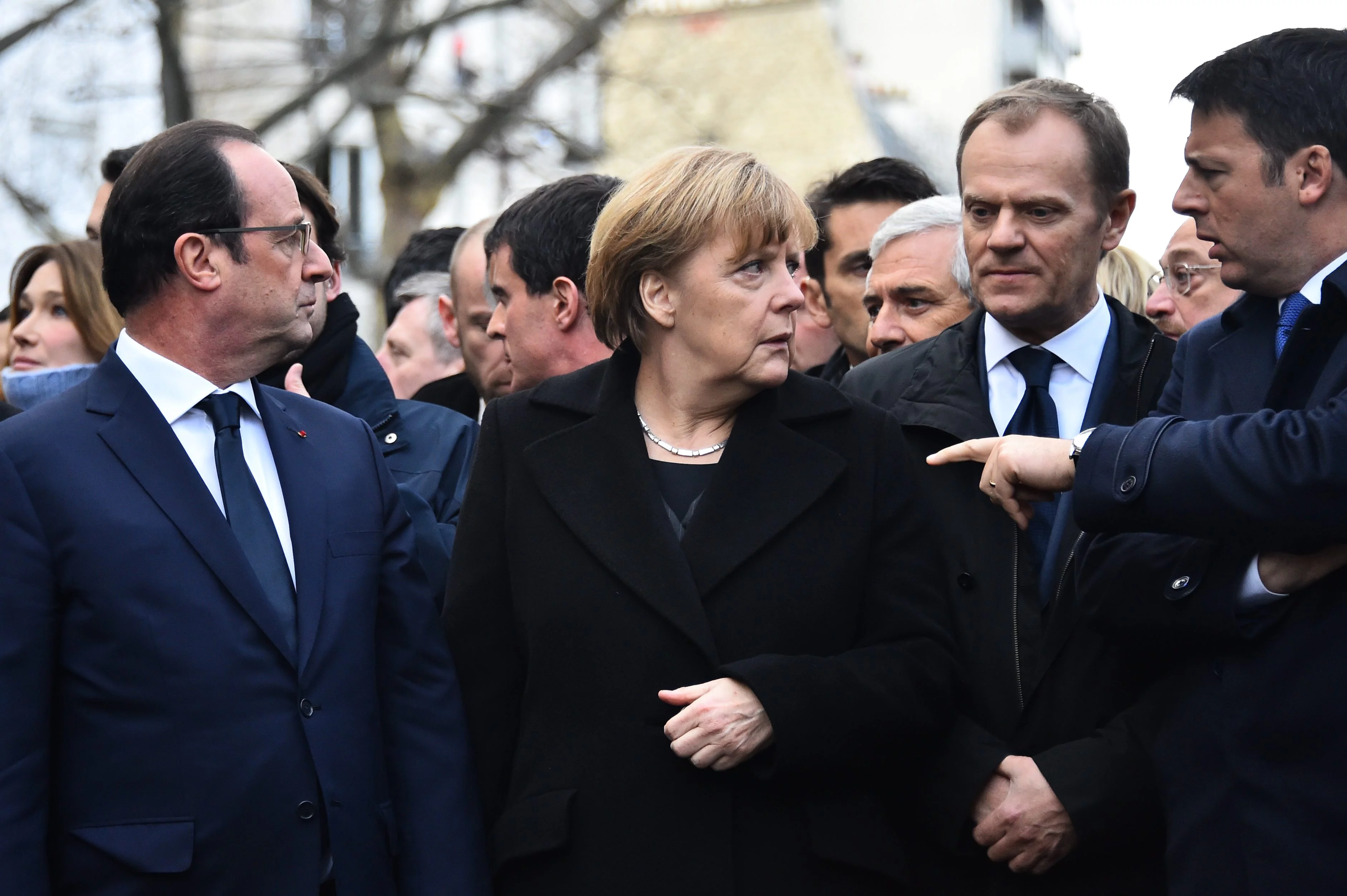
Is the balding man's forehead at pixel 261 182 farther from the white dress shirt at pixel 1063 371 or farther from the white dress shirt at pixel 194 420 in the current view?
the white dress shirt at pixel 1063 371

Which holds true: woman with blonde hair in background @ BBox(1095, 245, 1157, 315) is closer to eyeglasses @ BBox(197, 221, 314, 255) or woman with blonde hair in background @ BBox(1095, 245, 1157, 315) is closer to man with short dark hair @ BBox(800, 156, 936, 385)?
man with short dark hair @ BBox(800, 156, 936, 385)

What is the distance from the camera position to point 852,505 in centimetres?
332

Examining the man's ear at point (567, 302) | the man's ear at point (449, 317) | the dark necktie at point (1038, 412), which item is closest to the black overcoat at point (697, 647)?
the dark necktie at point (1038, 412)

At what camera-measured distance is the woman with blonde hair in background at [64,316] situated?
5.38 meters

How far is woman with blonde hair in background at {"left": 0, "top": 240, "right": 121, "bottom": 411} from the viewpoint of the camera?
538 centimetres

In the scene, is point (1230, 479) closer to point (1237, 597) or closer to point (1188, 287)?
point (1237, 597)

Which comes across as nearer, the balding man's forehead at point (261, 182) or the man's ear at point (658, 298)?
the balding man's forehead at point (261, 182)

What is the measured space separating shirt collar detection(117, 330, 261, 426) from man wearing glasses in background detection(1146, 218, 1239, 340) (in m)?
Result: 3.31

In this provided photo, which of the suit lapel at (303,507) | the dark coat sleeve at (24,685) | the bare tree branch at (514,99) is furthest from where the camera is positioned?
the bare tree branch at (514,99)

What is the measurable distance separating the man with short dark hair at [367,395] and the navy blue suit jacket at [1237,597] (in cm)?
179

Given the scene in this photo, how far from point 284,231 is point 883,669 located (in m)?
1.58

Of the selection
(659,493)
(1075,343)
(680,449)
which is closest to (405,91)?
(1075,343)

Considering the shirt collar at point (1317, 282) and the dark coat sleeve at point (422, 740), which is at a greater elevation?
the shirt collar at point (1317, 282)

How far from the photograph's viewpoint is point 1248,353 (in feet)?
10.6
